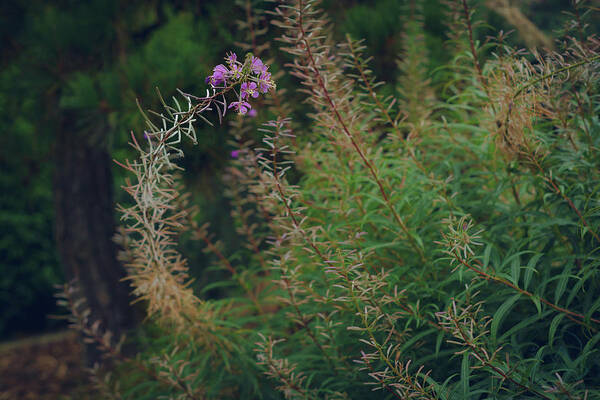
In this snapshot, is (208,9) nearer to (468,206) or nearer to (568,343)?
(468,206)

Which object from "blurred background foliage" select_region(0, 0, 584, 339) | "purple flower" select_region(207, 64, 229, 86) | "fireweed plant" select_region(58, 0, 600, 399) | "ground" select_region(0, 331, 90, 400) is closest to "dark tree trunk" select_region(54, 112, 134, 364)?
"blurred background foliage" select_region(0, 0, 584, 339)

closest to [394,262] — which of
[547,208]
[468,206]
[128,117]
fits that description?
[468,206]

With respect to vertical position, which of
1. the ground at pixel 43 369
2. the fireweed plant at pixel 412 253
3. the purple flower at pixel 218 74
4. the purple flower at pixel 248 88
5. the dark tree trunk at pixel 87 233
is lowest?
the ground at pixel 43 369

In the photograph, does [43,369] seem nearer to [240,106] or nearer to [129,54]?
[129,54]

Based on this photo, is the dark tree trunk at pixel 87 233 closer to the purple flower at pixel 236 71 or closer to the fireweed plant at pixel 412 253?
the fireweed plant at pixel 412 253

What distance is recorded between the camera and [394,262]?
6.22ft

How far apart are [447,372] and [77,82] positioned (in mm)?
2580

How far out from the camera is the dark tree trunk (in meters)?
3.57

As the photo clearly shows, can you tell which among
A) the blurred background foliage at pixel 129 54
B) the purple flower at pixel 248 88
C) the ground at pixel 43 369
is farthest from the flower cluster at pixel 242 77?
the ground at pixel 43 369

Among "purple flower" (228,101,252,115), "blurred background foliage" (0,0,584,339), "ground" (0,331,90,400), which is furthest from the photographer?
"ground" (0,331,90,400)

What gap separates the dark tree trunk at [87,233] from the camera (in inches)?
140

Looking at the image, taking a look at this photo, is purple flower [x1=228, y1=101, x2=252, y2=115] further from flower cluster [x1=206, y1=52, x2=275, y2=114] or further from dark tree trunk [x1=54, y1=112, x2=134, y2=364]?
dark tree trunk [x1=54, y1=112, x2=134, y2=364]

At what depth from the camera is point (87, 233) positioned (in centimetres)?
361

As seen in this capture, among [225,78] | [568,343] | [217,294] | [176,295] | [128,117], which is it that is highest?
[225,78]
